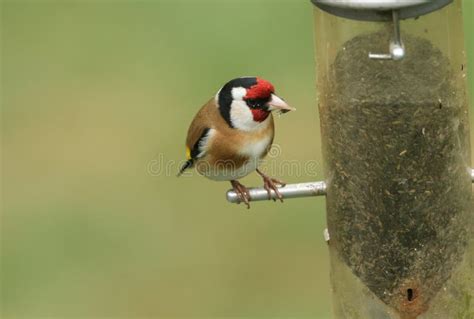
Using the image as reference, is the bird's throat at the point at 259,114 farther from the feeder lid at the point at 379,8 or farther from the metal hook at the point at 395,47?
the metal hook at the point at 395,47

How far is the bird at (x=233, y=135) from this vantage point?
16.5 feet

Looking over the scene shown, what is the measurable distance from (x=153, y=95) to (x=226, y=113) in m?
4.79

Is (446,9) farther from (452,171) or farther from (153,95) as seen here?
(153,95)

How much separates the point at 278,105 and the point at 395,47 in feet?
3.10

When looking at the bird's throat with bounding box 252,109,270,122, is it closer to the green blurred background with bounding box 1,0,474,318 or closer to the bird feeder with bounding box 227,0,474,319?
the bird feeder with bounding box 227,0,474,319

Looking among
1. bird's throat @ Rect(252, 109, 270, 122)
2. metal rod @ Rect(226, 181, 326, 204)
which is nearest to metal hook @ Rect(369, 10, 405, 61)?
metal rod @ Rect(226, 181, 326, 204)

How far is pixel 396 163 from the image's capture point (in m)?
4.42

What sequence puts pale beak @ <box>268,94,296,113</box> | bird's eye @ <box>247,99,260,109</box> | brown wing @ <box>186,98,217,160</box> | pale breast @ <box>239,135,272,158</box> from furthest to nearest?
1. brown wing @ <box>186,98,217,160</box>
2. pale breast @ <box>239,135,272,158</box>
3. bird's eye @ <box>247,99,260,109</box>
4. pale beak @ <box>268,94,296,113</box>

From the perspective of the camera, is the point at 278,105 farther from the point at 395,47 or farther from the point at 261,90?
the point at 395,47

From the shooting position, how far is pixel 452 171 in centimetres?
451

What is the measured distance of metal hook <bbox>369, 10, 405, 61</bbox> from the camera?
3951mm

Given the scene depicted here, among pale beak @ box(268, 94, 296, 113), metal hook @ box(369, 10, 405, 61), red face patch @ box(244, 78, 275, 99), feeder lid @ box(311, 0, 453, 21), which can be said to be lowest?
pale beak @ box(268, 94, 296, 113)

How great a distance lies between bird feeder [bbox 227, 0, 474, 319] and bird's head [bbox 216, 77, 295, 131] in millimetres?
339

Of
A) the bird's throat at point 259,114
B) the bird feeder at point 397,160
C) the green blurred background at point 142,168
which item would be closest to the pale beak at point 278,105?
the bird's throat at point 259,114
